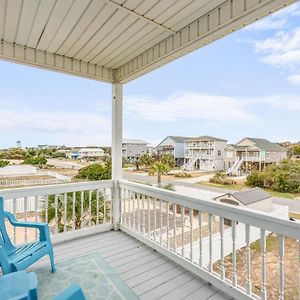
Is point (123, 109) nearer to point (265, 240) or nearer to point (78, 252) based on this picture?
point (78, 252)

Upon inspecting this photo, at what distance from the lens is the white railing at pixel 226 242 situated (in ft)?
6.19

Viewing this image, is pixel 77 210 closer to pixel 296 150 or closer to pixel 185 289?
pixel 185 289

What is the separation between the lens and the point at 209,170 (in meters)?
2.21

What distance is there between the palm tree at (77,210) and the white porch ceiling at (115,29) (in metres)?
2.12

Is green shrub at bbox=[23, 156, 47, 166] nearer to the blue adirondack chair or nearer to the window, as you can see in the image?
the blue adirondack chair

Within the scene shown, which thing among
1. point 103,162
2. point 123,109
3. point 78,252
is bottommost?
point 78,252

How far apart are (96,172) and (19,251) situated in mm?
1869

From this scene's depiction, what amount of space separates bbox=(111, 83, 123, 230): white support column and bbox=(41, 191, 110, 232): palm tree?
20cm

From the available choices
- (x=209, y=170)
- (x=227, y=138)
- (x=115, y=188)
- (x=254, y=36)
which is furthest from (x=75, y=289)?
(x=115, y=188)

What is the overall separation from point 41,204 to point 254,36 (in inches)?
144

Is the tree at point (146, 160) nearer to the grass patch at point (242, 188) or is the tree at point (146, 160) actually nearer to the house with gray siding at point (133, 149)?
the house with gray siding at point (133, 149)

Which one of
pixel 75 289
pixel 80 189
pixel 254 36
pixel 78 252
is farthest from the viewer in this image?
pixel 80 189

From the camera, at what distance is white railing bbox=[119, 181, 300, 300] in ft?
6.19

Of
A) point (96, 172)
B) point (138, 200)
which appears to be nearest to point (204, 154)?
point (138, 200)
